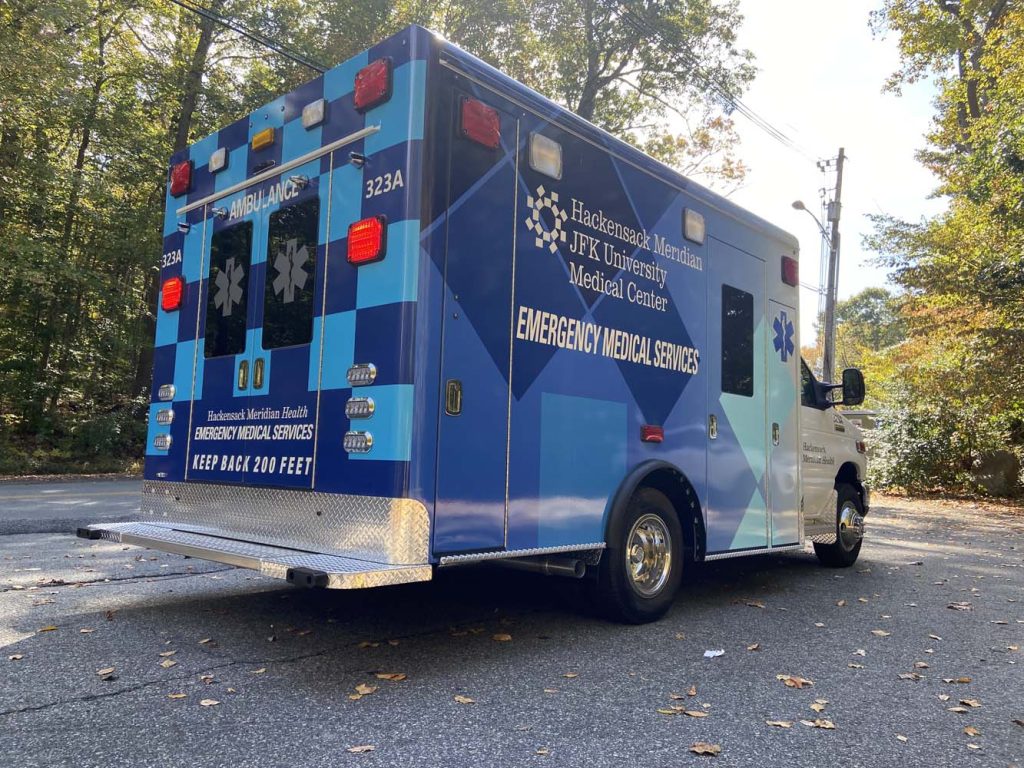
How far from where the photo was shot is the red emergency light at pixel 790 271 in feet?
21.0

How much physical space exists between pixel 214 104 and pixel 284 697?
18.8m

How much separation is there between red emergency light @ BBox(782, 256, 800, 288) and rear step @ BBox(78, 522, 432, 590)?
4.25 metres

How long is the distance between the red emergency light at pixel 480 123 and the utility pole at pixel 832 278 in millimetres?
18123

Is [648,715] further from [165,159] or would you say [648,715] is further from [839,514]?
[165,159]

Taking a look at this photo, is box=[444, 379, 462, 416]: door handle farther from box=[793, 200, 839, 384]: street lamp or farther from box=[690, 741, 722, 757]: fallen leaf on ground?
box=[793, 200, 839, 384]: street lamp

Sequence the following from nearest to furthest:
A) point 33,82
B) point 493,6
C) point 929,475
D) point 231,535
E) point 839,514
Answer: point 231,535 → point 839,514 → point 33,82 → point 929,475 → point 493,6

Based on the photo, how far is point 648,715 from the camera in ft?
10.7

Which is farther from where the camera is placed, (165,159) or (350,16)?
(165,159)

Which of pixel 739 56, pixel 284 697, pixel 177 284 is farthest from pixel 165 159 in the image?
pixel 284 697

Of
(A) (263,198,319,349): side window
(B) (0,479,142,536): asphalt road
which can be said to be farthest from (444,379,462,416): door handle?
(B) (0,479,142,536): asphalt road

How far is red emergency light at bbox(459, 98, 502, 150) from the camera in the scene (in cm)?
386

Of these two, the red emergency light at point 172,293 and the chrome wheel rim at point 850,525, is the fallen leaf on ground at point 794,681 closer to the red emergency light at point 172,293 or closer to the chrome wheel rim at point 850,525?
the chrome wheel rim at point 850,525

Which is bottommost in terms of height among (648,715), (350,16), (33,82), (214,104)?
(648,715)

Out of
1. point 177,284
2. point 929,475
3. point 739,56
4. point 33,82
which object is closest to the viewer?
point 177,284
